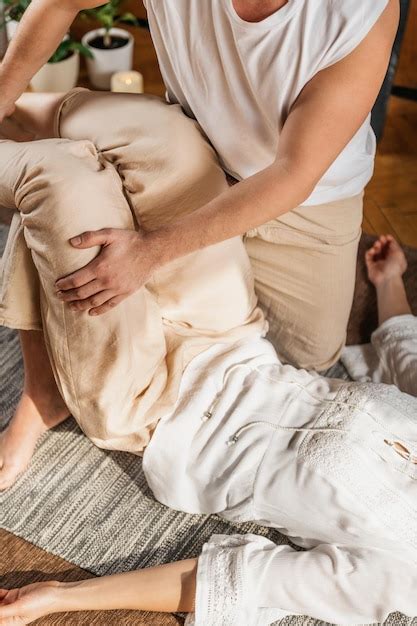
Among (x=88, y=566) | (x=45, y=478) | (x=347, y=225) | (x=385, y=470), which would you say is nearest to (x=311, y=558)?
(x=385, y=470)

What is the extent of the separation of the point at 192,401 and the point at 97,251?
293 mm

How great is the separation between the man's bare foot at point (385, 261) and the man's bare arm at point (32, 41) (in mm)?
825

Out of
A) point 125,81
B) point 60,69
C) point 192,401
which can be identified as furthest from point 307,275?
point 60,69

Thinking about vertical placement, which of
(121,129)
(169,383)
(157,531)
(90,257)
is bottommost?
(157,531)

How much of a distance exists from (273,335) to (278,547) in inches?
19.2

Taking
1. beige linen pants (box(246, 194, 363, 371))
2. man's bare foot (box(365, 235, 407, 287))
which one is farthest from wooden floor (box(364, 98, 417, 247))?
beige linen pants (box(246, 194, 363, 371))

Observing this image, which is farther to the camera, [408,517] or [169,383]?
[169,383]

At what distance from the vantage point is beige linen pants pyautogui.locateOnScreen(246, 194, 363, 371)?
1.56 m

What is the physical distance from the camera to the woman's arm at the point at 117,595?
4.09 feet

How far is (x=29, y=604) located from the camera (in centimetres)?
124

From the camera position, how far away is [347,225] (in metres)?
1.58

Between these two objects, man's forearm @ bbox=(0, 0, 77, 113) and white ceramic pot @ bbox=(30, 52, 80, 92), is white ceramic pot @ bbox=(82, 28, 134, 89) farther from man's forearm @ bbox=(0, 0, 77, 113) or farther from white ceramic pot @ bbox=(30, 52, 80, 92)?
man's forearm @ bbox=(0, 0, 77, 113)

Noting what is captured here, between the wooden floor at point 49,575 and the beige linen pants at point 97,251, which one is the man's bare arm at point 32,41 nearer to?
the beige linen pants at point 97,251

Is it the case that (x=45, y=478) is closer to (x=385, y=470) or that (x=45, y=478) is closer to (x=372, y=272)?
(x=385, y=470)
